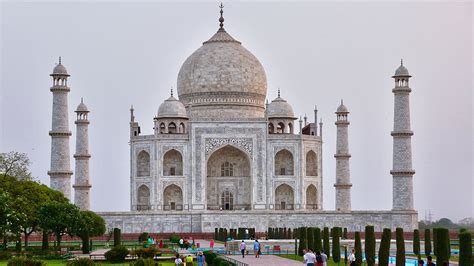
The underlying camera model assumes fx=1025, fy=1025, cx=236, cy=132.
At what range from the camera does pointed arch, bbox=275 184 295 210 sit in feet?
143

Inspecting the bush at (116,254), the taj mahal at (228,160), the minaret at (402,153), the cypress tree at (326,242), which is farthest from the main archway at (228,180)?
the bush at (116,254)

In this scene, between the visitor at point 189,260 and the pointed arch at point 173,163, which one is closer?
the visitor at point 189,260

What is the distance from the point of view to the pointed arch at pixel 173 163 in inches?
1711

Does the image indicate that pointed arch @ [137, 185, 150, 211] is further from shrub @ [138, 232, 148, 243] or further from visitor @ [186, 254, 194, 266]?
visitor @ [186, 254, 194, 266]

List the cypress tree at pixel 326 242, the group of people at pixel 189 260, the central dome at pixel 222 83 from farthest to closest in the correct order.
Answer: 1. the central dome at pixel 222 83
2. the cypress tree at pixel 326 242
3. the group of people at pixel 189 260

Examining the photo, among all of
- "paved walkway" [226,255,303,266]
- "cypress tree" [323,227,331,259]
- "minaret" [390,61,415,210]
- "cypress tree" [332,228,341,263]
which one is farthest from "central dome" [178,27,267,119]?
"cypress tree" [332,228,341,263]

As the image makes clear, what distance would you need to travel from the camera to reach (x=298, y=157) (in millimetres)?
43375

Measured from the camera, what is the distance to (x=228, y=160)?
44656 mm

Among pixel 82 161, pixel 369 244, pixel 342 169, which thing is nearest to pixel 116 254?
pixel 369 244

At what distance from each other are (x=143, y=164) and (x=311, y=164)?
7.30 meters

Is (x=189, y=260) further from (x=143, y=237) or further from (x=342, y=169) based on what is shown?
(x=342, y=169)

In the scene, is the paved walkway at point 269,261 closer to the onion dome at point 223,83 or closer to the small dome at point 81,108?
the small dome at point 81,108

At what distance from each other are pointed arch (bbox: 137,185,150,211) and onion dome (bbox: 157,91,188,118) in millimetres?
3220

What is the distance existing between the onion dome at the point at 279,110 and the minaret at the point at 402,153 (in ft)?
18.2
